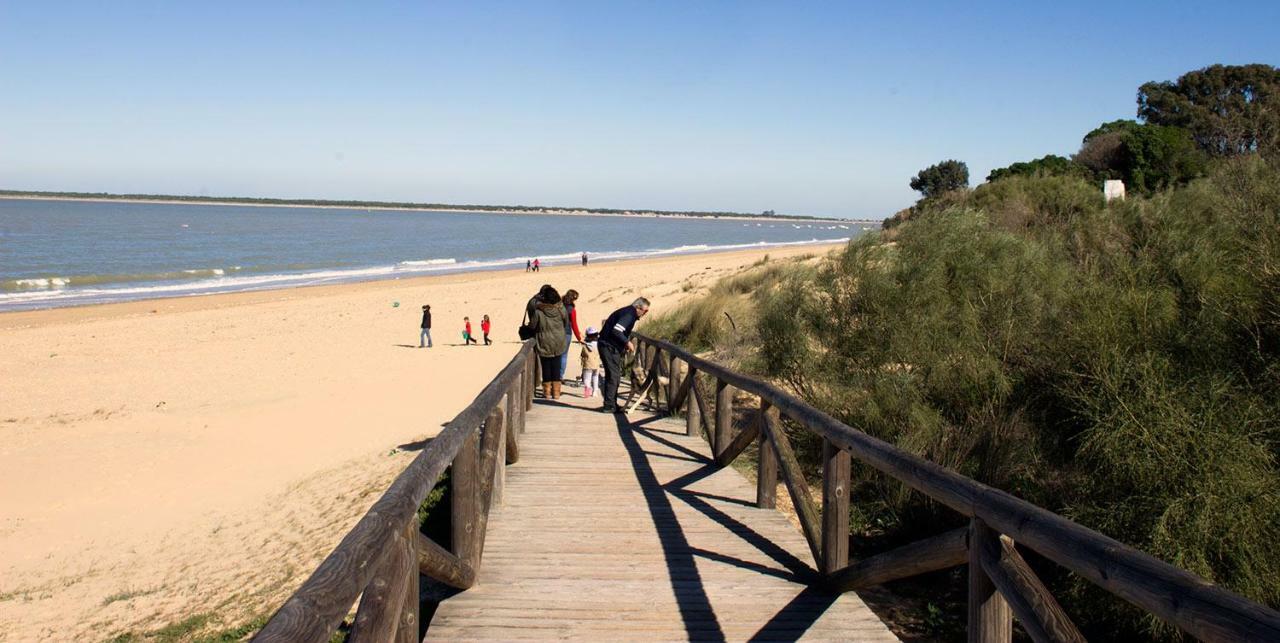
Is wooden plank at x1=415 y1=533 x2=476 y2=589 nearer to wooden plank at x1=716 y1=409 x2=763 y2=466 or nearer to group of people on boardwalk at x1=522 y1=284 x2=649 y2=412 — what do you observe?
wooden plank at x1=716 y1=409 x2=763 y2=466

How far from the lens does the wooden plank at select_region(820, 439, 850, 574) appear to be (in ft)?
14.2

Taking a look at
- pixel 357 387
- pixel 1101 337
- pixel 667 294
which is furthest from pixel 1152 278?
pixel 667 294

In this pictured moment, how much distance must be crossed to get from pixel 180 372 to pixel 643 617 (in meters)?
18.4

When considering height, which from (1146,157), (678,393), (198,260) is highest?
(1146,157)

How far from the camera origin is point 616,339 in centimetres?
995

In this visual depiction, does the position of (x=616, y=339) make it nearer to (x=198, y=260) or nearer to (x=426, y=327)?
(x=426, y=327)

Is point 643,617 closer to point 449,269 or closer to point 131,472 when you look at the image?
point 131,472

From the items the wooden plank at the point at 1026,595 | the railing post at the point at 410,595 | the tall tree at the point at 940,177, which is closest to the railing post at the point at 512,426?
the railing post at the point at 410,595

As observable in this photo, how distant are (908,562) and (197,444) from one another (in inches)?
471

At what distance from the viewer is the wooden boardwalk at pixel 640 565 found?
3908 millimetres

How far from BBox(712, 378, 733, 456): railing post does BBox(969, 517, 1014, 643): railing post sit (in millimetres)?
4078

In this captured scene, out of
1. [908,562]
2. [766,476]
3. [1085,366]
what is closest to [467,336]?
[766,476]

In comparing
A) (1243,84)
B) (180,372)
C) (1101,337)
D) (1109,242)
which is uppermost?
(1243,84)

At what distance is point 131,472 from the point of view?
37.6 ft
